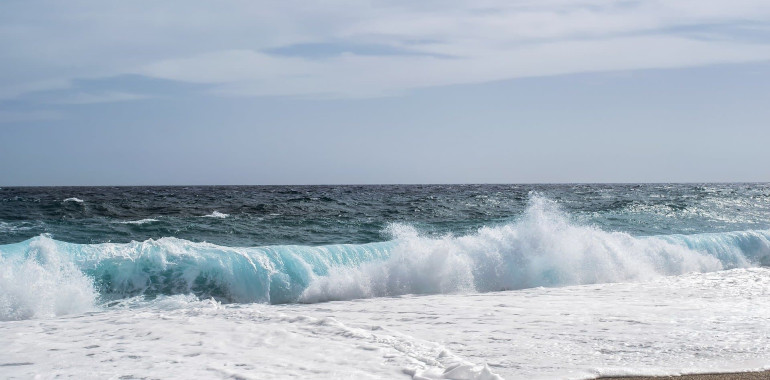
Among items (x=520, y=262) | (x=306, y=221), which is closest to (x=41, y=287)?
(x=520, y=262)

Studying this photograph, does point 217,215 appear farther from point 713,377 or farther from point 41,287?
point 713,377

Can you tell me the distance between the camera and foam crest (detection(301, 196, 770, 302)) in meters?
11.5

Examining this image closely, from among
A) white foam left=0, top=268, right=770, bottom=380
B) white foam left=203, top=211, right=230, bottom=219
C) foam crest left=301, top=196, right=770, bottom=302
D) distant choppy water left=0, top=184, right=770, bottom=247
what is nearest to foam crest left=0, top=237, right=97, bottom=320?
white foam left=0, top=268, right=770, bottom=380

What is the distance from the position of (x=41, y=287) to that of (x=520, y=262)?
849cm

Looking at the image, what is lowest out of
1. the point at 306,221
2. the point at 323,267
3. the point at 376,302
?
the point at 376,302

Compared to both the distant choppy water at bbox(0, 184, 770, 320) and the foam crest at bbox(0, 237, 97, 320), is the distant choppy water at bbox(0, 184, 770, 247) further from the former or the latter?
the foam crest at bbox(0, 237, 97, 320)

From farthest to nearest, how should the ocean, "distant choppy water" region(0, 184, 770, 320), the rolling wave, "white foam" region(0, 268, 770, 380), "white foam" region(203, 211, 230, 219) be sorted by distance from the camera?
1. "white foam" region(203, 211, 230, 219)
2. "distant choppy water" region(0, 184, 770, 320)
3. the rolling wave
4. the ocean
5. "white foam" region(0, 268, 770, 380)

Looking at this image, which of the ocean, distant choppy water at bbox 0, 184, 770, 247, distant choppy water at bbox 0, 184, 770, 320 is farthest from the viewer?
distant choppy water at bbox 0, 184, 770, 247

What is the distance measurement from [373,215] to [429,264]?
469 inches

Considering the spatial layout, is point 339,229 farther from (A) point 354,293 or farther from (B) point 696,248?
(B) point 696,248

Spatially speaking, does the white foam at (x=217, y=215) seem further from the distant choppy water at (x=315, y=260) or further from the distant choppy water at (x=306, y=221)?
the distant choppy water at (x=315, y=260)

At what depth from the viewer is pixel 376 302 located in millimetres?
9984

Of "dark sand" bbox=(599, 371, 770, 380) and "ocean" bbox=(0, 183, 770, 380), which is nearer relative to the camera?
"dark sand" bbox=(599, 371, 770, 380)

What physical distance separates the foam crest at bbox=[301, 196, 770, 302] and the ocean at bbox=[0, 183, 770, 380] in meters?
Result: 0.04
